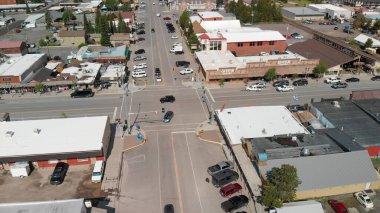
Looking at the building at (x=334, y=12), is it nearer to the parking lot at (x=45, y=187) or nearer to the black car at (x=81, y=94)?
the black car at (x=81, y=94)

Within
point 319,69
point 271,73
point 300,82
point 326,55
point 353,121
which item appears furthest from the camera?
point 326,55

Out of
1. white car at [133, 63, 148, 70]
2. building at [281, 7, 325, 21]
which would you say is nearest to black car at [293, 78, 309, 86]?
white car at [133, 63, 148, 70]

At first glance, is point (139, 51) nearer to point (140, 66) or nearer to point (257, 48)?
point (140, 66)

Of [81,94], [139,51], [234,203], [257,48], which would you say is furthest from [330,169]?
[139,51]

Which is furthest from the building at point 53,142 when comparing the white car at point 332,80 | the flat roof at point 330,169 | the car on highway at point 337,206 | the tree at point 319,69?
the white car at point 332,80

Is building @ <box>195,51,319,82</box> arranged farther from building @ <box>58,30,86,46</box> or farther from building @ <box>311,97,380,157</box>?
building @ <box>58,30,86,46</box>
